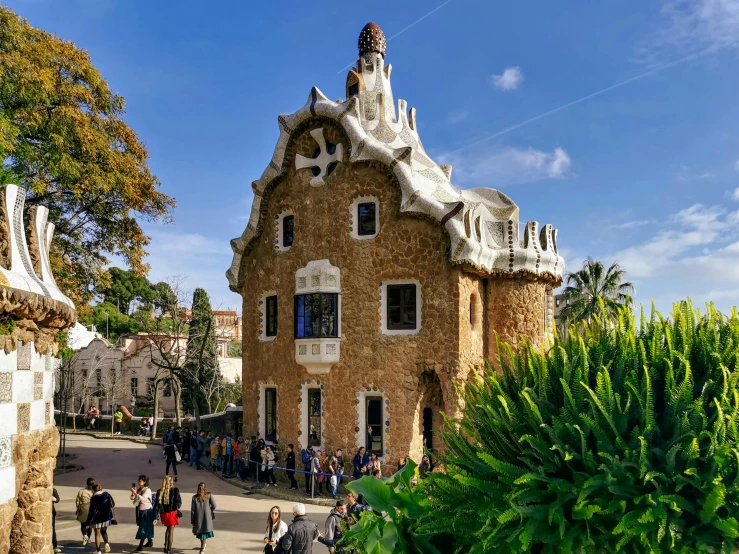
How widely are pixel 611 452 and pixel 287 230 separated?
625 inches

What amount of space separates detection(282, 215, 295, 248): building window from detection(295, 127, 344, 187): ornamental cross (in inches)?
63.3

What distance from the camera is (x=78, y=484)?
1802 centimetres

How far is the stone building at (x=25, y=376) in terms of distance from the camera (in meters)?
7.35

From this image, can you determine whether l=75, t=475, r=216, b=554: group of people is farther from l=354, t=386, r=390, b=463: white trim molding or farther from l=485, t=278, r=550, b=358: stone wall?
l=485, t=278, r=550, b=358: stone wall

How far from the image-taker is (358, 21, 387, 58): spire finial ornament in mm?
21406

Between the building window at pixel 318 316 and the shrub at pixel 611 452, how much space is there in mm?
12487

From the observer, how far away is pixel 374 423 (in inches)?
685

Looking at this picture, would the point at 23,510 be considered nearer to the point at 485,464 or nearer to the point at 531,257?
the point at 485,464

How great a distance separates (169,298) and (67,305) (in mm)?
21656

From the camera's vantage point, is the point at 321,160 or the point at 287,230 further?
the point at 287,230

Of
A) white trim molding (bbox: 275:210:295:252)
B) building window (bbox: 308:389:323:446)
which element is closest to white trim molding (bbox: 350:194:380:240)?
white trim molding (bbox: 275:210:295:252)

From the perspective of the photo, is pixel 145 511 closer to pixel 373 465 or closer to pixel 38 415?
pixel 38 415

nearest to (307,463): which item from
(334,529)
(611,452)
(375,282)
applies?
(375,282)

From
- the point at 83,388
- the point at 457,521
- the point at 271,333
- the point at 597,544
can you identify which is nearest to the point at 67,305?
the point at 457,521
